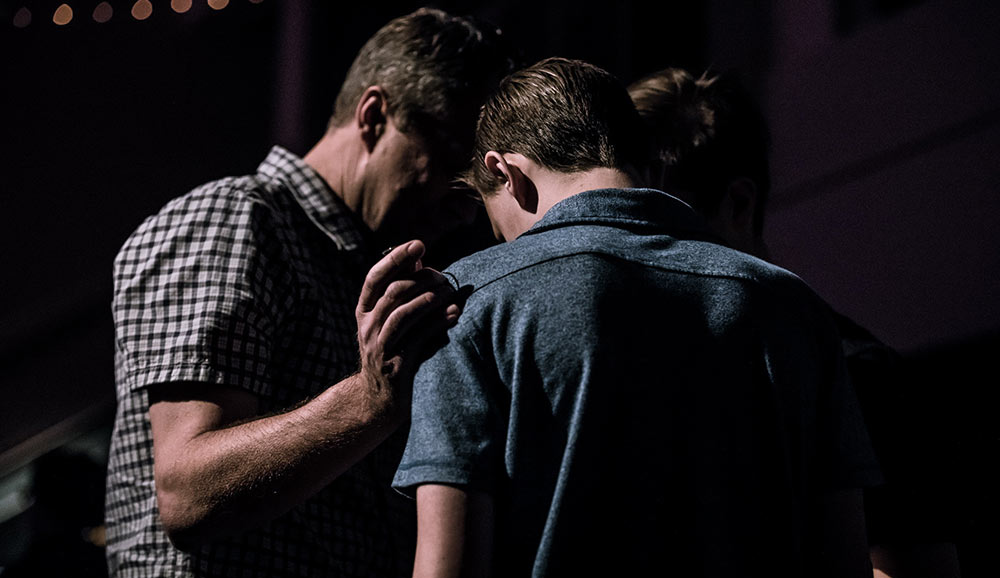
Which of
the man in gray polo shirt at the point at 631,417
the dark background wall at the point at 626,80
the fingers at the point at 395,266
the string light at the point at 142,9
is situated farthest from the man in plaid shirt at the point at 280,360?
the string light at the point at 142,9

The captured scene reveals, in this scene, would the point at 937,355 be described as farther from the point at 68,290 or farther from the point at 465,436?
the point at 68,290

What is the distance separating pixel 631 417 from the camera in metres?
1.12

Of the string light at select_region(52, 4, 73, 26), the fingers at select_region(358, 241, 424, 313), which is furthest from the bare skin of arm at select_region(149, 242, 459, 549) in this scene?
the string light at select_region(52, 4, 73, 26)

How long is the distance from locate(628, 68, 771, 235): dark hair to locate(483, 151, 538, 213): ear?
497 millimetres

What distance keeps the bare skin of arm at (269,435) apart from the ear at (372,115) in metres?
0.75

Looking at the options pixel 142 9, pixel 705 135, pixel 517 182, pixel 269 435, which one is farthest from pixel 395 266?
pixel 142 9

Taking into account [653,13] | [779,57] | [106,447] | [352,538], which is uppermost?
[653,13]

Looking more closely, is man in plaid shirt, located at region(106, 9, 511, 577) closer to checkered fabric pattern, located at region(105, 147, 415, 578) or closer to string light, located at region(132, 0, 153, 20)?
checkered fabric pattern, located at region(105, 147, 415, 578)

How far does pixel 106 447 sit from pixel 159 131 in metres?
3.07

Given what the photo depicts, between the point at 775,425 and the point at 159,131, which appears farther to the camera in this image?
the point at 159,131

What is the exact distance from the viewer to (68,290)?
5367 millimetres

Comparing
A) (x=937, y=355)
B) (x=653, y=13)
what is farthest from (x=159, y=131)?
(x=937, y=355)

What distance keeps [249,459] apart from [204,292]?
34 centimetres

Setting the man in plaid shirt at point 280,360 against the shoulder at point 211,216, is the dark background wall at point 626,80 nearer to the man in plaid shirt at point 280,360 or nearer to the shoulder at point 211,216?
the man in plaid shirt at point 280,360
